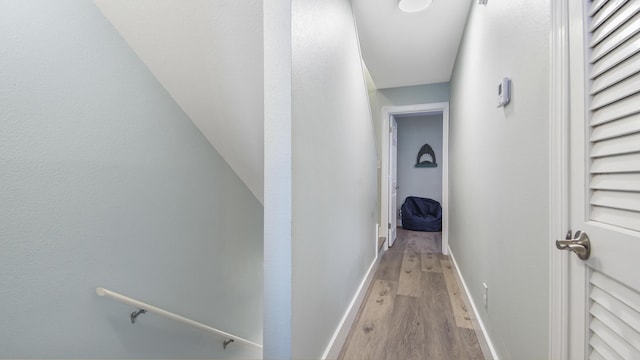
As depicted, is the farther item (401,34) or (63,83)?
(401,34)

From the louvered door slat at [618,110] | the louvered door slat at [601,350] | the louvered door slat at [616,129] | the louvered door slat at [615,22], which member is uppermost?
A: the louvered door slat at [615,22]

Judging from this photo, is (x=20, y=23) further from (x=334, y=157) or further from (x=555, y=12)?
(x=555, y=12)

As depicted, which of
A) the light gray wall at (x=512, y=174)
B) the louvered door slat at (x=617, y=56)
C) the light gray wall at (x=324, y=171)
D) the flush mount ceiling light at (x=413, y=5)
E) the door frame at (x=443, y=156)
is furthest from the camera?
the door frame at (x=443, y=156)

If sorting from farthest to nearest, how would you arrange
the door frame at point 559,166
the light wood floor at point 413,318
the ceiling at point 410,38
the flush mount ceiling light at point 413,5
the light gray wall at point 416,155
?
the light gray wall at point 416,155 → the ceiling at point 410,38 → the flush mount ceiling light at point 413,5 → the light wood floor at point 413,318 → the door frame at point 559,166

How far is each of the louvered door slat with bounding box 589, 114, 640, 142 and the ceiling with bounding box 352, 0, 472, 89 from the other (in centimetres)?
173

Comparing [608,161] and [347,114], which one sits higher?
[347,114]

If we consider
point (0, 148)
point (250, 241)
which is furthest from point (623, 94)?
point (250, 241)

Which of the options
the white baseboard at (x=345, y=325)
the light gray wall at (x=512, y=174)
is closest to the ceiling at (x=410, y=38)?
the light gray wall at (x=512, y=174)

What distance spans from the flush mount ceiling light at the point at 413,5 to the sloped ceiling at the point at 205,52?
1242 mm

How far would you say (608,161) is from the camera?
1.96 feet

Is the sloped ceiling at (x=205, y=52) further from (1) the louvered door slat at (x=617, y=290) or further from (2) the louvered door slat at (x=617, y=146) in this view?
(1) the louvered door slat at (x=617, y=290)

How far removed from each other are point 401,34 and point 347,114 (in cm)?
108

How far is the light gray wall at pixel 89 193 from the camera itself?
0.93m

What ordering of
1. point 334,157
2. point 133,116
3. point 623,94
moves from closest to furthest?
point 623,94, point 133,116, point 334,157
